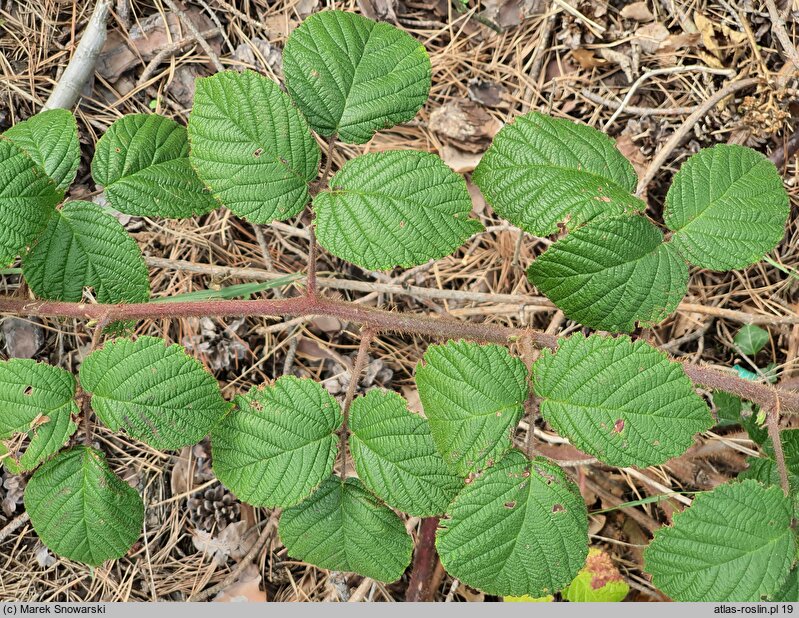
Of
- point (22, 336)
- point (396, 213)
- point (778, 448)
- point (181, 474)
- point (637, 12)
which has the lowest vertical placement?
point (181, 474)

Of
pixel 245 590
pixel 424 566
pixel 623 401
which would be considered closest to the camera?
pixel 623 401

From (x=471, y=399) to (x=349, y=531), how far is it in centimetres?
52

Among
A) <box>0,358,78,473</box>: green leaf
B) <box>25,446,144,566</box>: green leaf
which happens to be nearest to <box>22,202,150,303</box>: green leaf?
<box>0,358,78,473</box>: green leaf

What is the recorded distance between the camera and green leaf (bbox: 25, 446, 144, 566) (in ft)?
5.27

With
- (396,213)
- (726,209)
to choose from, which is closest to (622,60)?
(726,209)

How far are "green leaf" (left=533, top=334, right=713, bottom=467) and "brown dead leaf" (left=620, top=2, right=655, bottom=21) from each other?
148 cm

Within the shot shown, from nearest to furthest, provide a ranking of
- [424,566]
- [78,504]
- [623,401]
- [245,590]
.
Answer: [623,401], [78,504], [424,566], [245,590]

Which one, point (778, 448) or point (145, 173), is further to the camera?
point (145, 173)

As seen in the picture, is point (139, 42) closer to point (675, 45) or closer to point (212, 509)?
point (212, 509)

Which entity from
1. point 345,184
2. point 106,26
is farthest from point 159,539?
point 106,26

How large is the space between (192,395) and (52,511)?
0.47 m

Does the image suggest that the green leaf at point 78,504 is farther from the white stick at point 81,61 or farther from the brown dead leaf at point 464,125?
the brown dead leaf at point 464,125

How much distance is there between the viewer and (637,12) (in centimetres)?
238

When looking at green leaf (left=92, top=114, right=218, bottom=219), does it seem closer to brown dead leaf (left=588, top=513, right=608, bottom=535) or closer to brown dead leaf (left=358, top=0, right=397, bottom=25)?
brown dead leaf (left=358, top=0, right=397, bottom=25)
